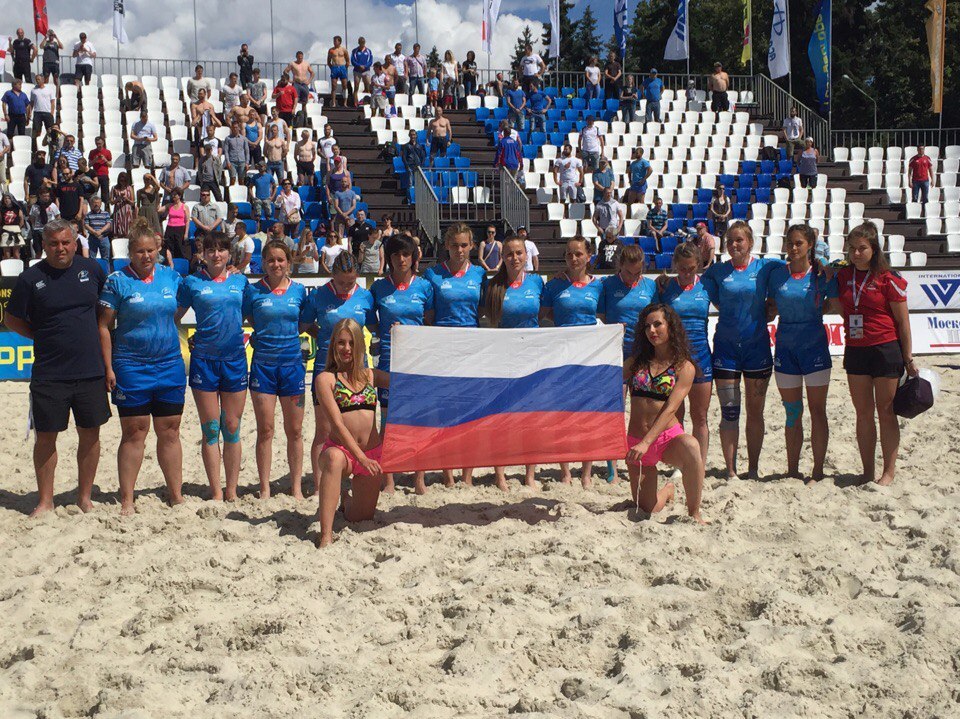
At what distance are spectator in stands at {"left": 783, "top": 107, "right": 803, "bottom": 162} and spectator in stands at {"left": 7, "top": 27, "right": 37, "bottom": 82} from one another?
14.1 meters

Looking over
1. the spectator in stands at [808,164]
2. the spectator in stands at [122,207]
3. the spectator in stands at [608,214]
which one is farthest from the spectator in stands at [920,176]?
the spectator in stands at [122,207]

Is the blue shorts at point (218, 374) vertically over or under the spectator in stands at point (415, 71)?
under

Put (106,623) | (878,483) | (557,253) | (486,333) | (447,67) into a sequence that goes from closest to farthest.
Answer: (106,623), (486,333), (878,483), (557,253), (447,67)

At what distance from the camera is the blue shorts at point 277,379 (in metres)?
6.50

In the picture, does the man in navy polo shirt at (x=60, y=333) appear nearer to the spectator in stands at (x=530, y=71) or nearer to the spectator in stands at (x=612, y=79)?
the spectator in stands at (x=530, y=71)

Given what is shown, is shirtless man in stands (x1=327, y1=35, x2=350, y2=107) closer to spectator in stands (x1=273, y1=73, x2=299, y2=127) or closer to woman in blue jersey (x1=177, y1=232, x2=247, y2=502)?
spectator in stands (x1=273, y1=73, x2=299, y2=127)

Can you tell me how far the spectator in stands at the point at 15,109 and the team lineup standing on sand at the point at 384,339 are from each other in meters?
12.0

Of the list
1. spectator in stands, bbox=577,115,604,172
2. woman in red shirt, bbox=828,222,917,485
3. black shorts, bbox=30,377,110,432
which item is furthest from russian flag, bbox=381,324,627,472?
spectator in stands, bbox=577,115,604,172

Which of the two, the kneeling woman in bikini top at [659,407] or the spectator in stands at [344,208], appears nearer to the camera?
the kneeling woman in bikini top at [659,407]

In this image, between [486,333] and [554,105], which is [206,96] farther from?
[486,333]

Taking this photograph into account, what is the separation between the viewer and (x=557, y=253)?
55.8ft

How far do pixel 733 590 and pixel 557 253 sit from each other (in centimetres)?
1264

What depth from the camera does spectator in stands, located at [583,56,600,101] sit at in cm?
2136

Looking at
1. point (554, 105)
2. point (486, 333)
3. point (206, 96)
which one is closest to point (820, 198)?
point (554, 105)
